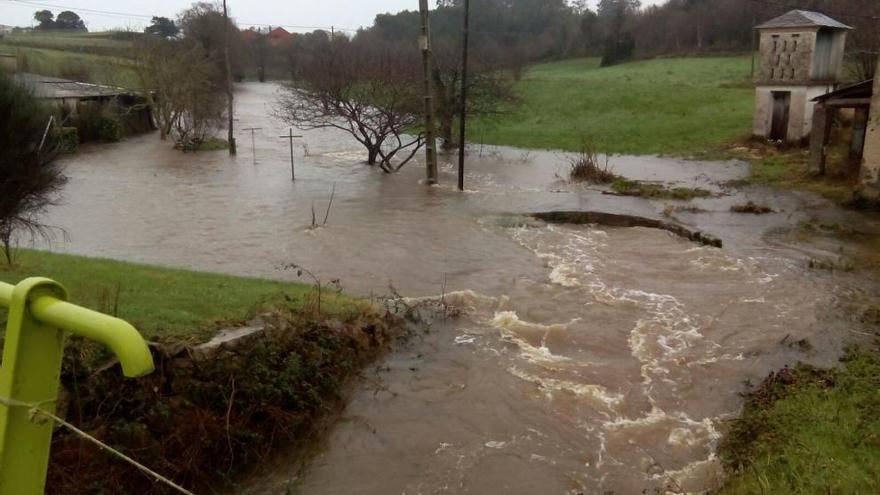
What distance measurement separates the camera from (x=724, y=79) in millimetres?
44500

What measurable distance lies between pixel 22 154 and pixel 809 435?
9437mm

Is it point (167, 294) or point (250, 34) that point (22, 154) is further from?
point (250, 34)

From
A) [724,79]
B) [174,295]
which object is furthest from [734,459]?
[724,79]

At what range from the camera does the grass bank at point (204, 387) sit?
589 centimetres

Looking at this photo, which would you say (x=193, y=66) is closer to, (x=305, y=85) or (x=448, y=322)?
(x=305, y=85)

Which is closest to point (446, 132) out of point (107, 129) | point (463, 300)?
point (107, 129)

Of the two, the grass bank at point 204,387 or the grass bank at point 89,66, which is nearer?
the grass bank at point 204,387

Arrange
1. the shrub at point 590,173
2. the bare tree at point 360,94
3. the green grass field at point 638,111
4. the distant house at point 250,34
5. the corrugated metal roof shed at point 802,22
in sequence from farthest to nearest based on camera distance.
Answer: 1. the distant house at point 250,34
2. the green grass field at point 638,111
3. the corrugated metal roof shed at point 802,22
4. the bare tree at point 360,94
5. the shrub at point 590,173

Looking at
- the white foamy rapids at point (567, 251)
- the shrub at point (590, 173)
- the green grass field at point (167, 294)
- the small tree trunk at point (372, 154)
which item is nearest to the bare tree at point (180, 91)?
the small tree trunk at point (372, 154)

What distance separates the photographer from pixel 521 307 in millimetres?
11148

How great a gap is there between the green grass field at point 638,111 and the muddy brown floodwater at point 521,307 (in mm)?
8805

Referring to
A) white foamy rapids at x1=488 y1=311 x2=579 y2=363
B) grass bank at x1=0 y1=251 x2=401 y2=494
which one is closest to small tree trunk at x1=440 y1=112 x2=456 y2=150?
white foamy rapids at x1=488 y1=311 x2=579 y2=363

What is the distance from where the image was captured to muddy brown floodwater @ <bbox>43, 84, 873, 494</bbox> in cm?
683

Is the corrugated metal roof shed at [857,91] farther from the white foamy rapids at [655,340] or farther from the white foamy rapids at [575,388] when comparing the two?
the white foamy rapids at [575,388]
